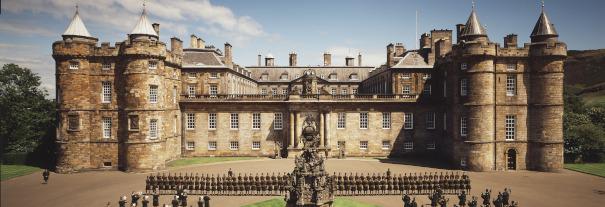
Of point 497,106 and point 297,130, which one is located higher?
point 497,106

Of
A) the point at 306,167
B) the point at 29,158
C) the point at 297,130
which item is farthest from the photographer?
the point at 297,130

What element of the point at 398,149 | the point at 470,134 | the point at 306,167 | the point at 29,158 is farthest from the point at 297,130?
the point at 29,158

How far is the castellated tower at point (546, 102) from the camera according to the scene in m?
31.9

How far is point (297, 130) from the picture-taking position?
40.2 metres

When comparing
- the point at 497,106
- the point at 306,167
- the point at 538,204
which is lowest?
the point at 538,204

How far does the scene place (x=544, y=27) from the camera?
109ft

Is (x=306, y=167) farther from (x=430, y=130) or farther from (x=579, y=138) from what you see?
(x=579, y=138)

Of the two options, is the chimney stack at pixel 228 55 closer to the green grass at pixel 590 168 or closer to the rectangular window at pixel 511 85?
the rectangular window at pixel 511 85

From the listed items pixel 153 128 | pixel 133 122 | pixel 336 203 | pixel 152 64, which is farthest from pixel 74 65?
pixel 336 203

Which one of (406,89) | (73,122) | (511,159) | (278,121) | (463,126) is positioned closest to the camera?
(73,122)

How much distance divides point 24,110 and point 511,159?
49.6 metres

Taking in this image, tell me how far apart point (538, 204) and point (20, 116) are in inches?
1857

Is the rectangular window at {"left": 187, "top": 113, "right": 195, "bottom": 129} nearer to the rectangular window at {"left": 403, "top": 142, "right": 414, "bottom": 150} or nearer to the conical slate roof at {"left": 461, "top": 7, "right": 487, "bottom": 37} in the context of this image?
the rectangular window at {"left": 403, "top": 142, "right": 414, "bottom": 150}

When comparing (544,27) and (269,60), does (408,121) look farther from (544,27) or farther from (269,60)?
(269,60)
